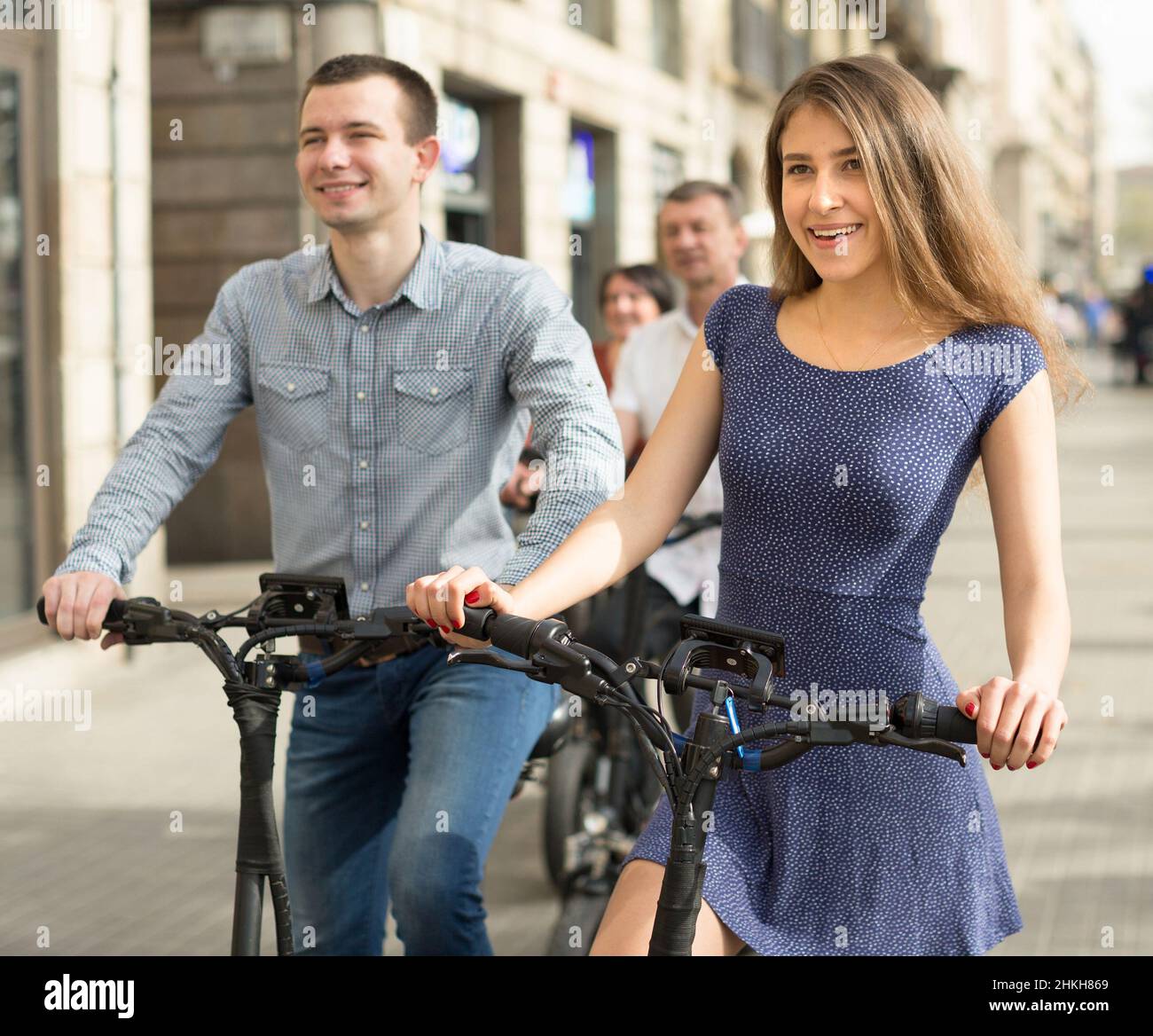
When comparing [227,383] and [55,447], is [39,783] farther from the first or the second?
[227,383]

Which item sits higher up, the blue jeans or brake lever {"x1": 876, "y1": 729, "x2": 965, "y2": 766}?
brake lever {"x1": 876, "y1": 729, "x2": 965, "y2": 766}

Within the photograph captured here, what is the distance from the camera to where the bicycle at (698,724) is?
1910 millimetres

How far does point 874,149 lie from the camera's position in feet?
7.68

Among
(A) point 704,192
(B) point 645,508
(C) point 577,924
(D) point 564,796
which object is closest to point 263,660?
(B) point 645,508

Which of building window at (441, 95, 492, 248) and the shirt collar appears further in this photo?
building window at (441, 95, 492, 248)

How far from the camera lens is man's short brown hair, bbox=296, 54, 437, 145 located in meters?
3.09

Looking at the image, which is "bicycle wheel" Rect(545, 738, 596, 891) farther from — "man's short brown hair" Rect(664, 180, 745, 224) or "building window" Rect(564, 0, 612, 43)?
"building window" Rect(564, 0, 612, 43)

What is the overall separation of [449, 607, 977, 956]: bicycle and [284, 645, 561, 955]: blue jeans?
0.96 meters

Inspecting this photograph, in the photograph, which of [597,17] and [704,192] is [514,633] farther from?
[597,17]

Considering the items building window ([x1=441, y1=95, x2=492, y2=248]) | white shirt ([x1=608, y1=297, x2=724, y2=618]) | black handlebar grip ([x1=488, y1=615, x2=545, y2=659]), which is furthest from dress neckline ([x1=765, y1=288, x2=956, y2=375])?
building window ([x1=441, y1=95, x2=492, y2=248])

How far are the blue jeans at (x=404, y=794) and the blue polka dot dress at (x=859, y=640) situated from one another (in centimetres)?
59

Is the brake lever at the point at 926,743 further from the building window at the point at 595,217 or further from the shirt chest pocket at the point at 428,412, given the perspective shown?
the building window at the point at 595,217
